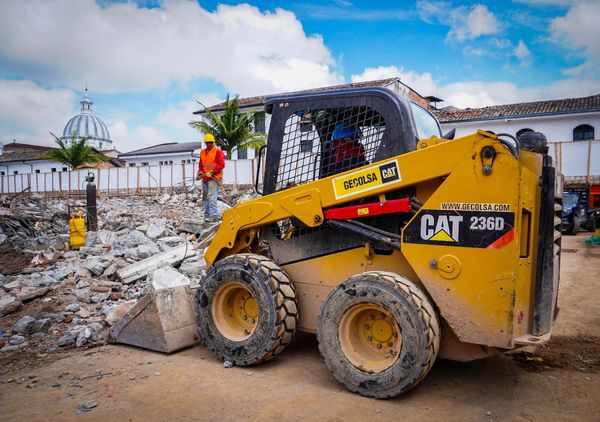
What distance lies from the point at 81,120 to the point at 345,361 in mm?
101019

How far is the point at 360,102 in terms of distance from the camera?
3936mm

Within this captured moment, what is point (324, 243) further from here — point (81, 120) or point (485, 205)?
point (81, 120)

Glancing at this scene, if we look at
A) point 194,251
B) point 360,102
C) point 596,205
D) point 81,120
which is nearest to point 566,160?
point 596,205

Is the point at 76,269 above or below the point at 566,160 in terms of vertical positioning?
below

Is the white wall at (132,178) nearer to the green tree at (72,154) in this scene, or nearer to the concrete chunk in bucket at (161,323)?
the green tree at (72,154)

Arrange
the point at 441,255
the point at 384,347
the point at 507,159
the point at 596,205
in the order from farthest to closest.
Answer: the point at 596,205, the point at 384,347, the point at 441,255, the point at 507,159

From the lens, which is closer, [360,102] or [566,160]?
[360,102]

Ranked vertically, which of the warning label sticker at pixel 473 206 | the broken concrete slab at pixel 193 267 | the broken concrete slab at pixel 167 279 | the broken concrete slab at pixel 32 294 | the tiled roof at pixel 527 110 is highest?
the tiled roof at pixel 527 110

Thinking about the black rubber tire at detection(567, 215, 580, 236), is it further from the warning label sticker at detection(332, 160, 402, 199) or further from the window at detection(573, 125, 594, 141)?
the window at detection(573, 125, 594, 141)

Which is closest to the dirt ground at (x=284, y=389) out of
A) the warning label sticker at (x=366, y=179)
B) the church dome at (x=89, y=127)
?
the warning label sticker at (x=366, y=179)

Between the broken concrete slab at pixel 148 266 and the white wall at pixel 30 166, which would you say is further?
the white wall at pixel 30 166

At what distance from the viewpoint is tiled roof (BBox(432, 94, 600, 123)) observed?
31141 mm

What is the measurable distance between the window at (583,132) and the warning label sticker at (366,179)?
3284 cm

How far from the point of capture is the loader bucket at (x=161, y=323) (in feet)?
14.8
